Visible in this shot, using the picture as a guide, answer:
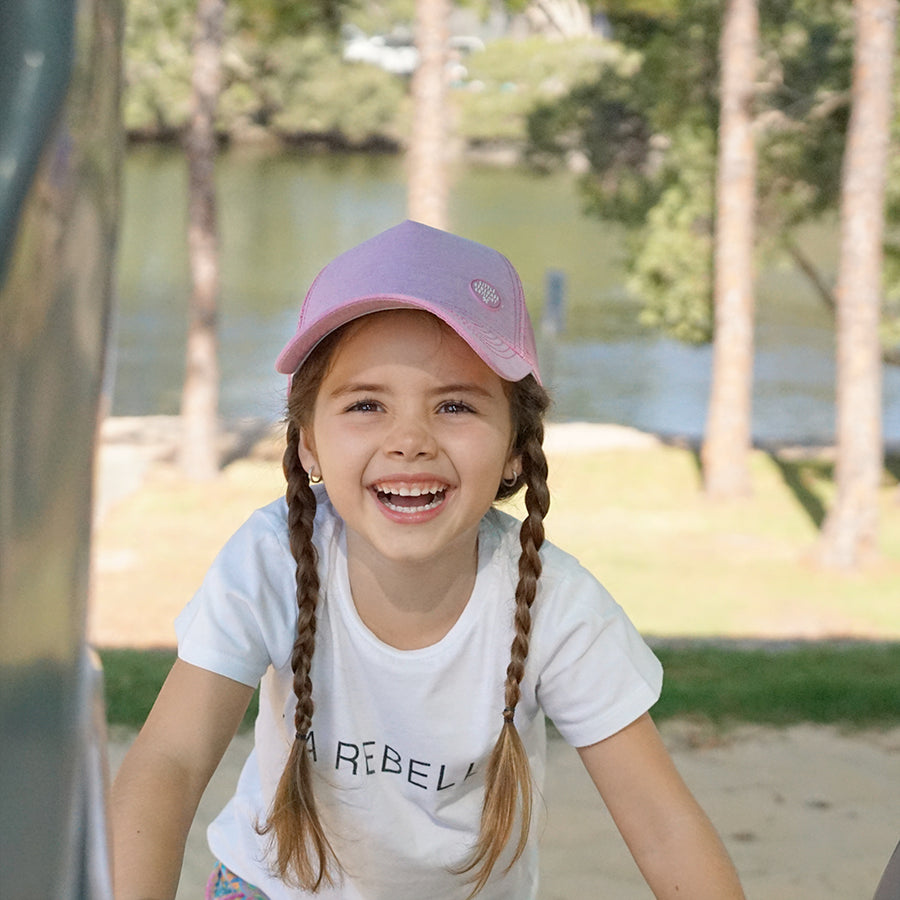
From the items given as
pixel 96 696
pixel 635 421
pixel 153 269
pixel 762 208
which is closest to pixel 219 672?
pixel 96 696

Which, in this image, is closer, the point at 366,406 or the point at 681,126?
the point at 366,406

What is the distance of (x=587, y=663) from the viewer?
1.69 m

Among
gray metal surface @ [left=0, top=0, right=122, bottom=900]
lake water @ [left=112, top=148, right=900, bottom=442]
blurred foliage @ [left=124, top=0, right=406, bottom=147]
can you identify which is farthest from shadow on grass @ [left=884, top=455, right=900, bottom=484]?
blurred foliage @ [left=124, top=0, right=406, bottom=147]

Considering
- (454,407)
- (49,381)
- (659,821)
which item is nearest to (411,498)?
(454,407)

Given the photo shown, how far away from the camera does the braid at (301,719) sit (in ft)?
5.47

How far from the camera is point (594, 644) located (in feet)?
5.57

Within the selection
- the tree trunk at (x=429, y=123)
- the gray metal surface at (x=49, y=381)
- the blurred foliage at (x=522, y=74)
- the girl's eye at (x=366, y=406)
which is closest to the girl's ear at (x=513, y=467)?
the girl's eye at (x=366, y=406)

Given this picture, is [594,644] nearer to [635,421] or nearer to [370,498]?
[370,498]

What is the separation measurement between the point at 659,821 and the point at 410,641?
393 millimetres

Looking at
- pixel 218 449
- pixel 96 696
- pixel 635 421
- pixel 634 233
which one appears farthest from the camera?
pixel 635 421

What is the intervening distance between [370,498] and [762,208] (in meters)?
13.3

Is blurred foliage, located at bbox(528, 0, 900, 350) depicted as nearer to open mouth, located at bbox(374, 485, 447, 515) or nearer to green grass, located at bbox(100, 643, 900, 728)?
green grass, located at bbox(100, 643, 900, 728)

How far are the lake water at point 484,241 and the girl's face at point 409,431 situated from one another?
7975 millimetres

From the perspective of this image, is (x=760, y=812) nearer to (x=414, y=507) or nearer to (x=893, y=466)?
(x=414, y=507)
